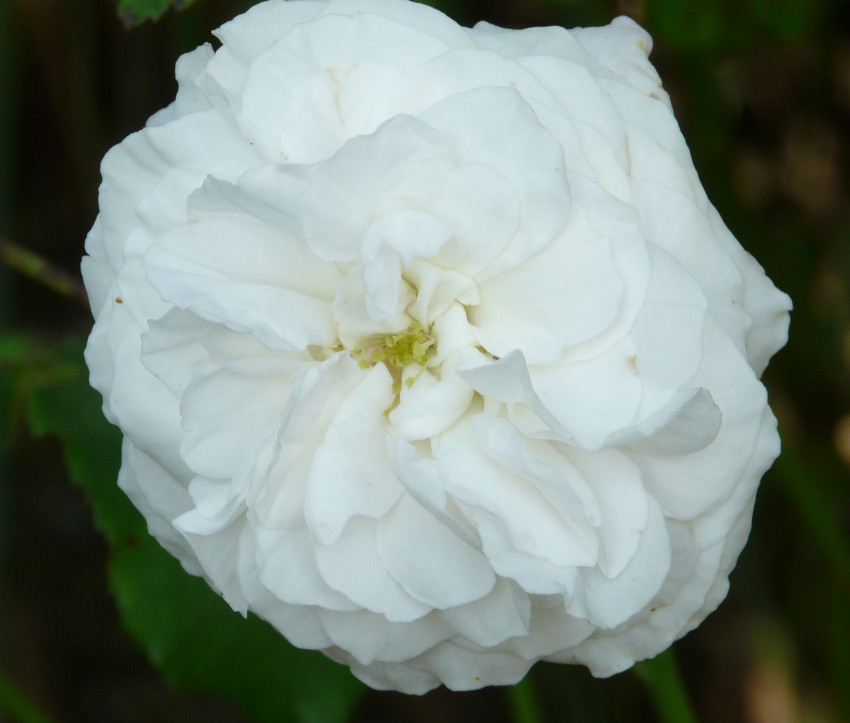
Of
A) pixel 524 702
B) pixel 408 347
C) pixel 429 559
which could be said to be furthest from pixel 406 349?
pixel 524 702

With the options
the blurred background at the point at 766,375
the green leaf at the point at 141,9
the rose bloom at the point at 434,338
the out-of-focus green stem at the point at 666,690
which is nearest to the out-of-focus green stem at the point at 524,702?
the blurred background at the point at 766,375

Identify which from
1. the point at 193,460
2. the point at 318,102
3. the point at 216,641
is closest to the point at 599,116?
the point at 318,102

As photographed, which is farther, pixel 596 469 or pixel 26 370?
pixel 26 370

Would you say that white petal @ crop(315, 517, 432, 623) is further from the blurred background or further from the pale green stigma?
the blurred background

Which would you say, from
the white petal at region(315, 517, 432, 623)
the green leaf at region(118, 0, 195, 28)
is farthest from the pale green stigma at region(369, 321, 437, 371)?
the green leaf at region(118, 0, 195, 28)

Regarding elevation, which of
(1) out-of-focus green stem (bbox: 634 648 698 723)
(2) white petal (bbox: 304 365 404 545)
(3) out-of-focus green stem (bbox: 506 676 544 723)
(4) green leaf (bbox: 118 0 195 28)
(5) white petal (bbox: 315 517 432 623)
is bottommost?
(3) out-of-focus green stem (bbox: 506 676 544 723)

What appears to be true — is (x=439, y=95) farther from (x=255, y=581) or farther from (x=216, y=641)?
(x=216, y=641)

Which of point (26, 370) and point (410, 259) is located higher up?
point (410, 259)
